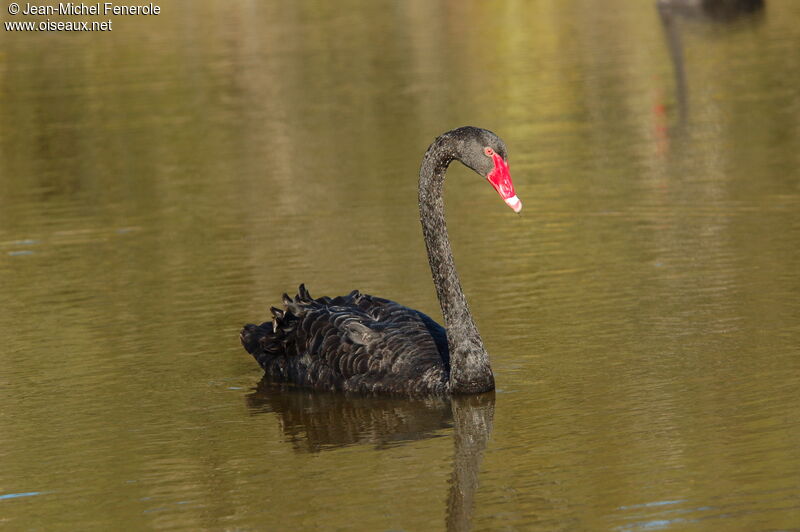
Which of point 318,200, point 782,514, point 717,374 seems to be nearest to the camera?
point 782,514

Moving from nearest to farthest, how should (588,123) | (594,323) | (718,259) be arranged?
(594,323) → (718,259) → (588,123)

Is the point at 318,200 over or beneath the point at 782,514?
over

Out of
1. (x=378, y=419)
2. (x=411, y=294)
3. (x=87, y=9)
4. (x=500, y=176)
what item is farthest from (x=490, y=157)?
(x=87, y=9)

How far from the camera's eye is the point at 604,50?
27.6 m

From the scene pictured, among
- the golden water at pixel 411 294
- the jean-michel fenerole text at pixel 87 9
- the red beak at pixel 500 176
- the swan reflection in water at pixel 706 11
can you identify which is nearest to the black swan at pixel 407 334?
the red beak at pixel 500 176

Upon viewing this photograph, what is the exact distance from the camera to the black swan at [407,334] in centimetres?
880

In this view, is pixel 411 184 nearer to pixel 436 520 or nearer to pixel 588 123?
pixel 588 123

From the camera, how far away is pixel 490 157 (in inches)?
343

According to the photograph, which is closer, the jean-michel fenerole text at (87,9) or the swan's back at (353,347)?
the swan's back at (353,347)

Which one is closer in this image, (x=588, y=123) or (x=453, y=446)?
(x=453, y=446)

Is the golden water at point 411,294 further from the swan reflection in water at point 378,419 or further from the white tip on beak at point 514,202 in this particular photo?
the white tip on beak at point 514,202

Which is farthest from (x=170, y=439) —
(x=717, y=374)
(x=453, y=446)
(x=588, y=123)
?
(x=588, y=123)

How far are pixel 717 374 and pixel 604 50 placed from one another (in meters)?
19.4

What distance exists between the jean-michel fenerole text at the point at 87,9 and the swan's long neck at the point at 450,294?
35.9 m
